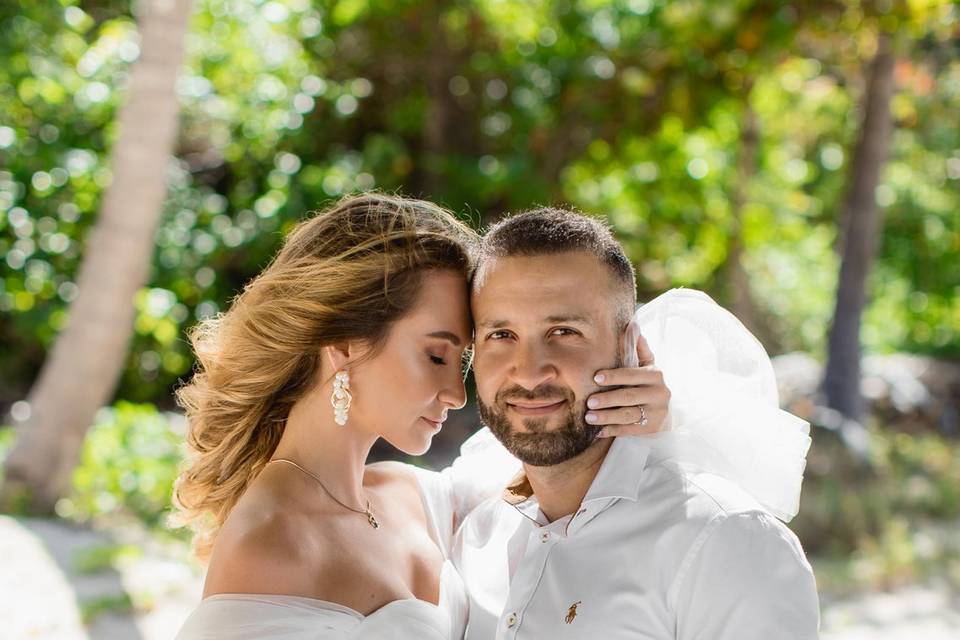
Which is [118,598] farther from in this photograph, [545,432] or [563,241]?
[563,241]

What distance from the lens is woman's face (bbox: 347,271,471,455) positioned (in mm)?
2709

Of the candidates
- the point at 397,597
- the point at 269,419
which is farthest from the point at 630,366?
the point at 269,419

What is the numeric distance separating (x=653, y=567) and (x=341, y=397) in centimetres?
94

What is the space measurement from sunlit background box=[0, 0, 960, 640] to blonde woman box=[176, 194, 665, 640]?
15.9 feet

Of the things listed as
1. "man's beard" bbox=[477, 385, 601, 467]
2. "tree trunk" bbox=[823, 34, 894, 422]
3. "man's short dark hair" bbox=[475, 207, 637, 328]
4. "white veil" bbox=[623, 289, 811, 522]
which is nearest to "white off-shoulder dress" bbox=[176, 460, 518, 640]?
"man's beard" bbox=[477, 385, 601, 467]

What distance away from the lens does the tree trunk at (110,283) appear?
267 inches

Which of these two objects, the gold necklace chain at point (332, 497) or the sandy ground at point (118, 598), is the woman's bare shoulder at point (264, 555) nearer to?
the gold necklace chain at point (332, 497)

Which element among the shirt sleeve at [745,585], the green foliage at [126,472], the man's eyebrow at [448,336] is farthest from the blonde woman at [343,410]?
the green foliage at [126,472]

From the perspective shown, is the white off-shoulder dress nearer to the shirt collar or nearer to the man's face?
the shirt collar

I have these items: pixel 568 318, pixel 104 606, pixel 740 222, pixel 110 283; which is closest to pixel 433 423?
pixel 568 318

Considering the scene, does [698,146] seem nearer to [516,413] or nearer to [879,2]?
[879,2]

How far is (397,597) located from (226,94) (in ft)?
30.6

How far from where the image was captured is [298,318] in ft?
9.09

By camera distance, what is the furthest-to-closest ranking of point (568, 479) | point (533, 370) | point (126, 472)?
point (126, 472) → point (568, 479) → point (533, 370)
